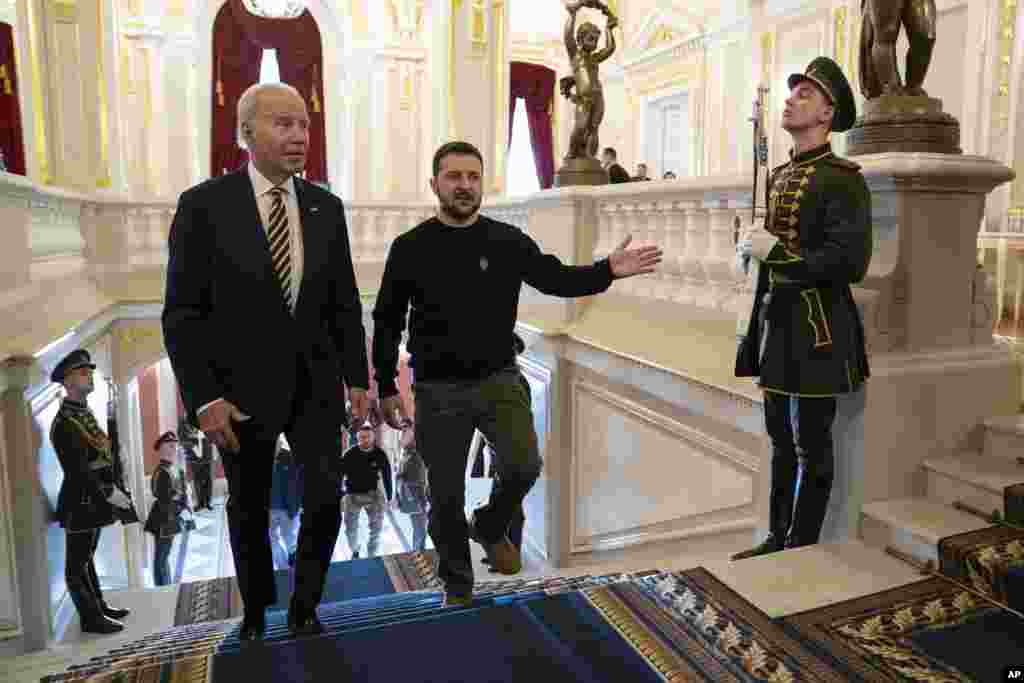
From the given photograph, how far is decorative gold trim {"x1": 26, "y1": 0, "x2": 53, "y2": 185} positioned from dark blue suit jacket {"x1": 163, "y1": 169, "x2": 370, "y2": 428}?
22.0 ft

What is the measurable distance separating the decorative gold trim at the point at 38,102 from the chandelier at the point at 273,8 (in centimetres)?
391

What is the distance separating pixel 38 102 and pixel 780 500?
25.5 ft

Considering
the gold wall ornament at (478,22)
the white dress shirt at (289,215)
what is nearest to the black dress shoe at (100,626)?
the white dress shirt at (289,215)

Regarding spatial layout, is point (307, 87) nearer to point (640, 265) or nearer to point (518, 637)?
point (640, 265)

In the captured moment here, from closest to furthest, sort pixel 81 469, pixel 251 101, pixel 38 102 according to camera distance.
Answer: pixel 251 101, pixel 81 469, pixel 38 102

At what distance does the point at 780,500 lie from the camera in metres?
2.89

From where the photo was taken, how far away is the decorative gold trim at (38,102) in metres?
7.62

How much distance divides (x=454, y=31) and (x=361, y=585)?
563 cm

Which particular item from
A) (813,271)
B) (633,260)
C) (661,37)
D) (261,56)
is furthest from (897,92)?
(661,37)

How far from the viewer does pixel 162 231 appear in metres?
8.73

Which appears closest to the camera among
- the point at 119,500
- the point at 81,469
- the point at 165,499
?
the point at 81,469

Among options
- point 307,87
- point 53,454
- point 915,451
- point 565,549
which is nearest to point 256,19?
point 307,87

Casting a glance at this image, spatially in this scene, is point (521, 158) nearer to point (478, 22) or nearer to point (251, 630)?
point (478, 22)

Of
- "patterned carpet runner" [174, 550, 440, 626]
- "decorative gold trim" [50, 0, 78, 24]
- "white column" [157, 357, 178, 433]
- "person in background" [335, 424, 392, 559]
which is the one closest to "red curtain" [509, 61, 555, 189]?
"white column" [157, 357, 178, 433]
